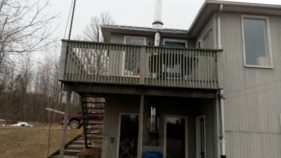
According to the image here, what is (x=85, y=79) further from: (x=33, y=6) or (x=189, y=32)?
(x=189, y=32)

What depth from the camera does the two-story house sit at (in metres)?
7.87

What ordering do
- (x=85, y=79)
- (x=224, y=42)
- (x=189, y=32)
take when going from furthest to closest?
(x=189, y=32), (x=224, y=42), (x=85, y=79)

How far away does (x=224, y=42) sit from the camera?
8703mm

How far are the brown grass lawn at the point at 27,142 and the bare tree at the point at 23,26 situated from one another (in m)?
5.86

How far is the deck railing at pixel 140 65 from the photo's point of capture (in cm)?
777

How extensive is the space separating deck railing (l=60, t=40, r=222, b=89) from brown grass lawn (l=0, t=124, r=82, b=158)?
559 cm

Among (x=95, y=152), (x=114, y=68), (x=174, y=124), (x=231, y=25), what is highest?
(x=231, y=25)

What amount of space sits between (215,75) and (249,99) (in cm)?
146

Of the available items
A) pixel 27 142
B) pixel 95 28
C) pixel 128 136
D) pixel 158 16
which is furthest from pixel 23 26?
pixel 95 28

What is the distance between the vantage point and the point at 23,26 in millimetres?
7297

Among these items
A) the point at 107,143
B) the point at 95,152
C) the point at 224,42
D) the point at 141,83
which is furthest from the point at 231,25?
the point at 95,152

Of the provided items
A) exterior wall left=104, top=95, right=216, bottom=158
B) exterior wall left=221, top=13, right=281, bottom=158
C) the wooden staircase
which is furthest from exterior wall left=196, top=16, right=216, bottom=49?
the wooden staircase

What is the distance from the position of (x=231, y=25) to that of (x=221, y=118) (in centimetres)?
321

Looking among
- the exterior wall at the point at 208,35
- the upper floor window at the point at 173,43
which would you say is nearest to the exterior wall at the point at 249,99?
the exterior wall at the point at 208,35
